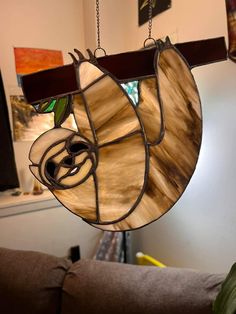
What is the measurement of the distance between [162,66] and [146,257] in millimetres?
1391

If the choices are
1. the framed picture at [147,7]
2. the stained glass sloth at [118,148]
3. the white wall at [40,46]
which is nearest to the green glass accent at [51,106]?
the stained glass sloth at [118,148]

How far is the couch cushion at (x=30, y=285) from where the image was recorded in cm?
104

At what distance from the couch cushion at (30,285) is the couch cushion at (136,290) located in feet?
0.16

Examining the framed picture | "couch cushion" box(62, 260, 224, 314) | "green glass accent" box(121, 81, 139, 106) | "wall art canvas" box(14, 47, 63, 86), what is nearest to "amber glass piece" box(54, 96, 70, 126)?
"green glass accent" box(121, 81, 139, 106)

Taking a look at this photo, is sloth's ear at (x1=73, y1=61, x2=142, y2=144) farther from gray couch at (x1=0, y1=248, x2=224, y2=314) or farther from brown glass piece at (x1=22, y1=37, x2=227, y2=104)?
gray couch at (x1=0, y1=248, x2=224, y2=314)

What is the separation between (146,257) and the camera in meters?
1.63

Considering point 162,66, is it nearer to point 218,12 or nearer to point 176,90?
point 176,90

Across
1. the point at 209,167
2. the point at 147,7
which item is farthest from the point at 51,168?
the point at 147,7

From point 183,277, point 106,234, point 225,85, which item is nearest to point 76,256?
point 106,234

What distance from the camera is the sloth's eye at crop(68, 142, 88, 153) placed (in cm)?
45

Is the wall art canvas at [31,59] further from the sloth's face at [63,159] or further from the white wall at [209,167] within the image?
the sloth's face at [63,159]

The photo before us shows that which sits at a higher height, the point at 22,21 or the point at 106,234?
the point at 22,21

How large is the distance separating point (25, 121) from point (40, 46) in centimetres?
52

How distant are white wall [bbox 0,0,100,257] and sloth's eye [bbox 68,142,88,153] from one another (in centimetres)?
127
